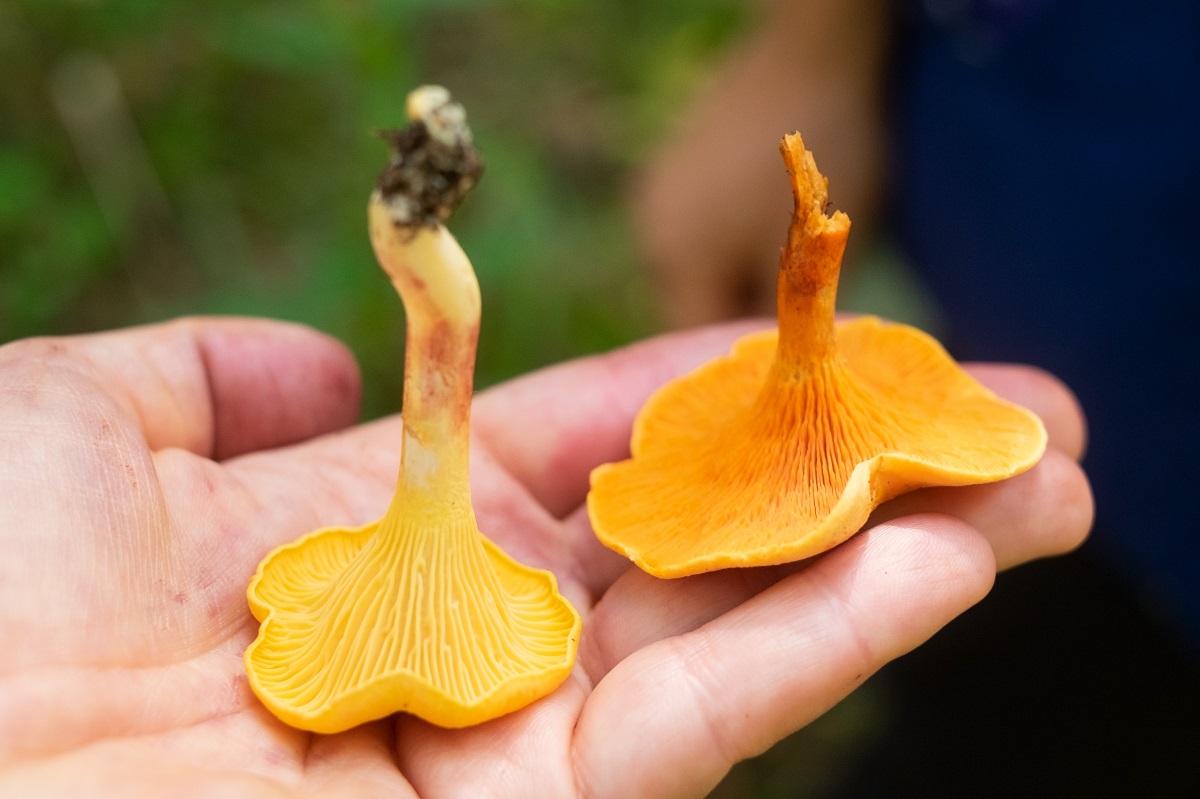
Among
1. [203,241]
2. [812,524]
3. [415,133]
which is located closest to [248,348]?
[415,133]

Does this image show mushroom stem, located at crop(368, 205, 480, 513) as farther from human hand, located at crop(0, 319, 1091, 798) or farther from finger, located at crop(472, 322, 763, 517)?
finger, located at crop(472, 322, 763, 517)

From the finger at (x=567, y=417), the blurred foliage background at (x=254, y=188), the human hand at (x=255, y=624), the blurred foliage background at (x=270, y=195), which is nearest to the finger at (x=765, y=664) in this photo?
the human hand at (x=255, y=624)

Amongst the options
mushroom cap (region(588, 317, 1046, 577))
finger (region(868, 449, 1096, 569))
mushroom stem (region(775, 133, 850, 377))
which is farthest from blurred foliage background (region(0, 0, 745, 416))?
finger (region(868, 449, 1096, 569))

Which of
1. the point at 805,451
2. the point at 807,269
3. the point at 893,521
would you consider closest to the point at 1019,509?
the point at 893,521

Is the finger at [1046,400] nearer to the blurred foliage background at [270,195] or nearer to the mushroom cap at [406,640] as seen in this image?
the mushroom cap at [406,640]

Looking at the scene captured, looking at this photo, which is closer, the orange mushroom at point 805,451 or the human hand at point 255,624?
the human hand at point 255,624

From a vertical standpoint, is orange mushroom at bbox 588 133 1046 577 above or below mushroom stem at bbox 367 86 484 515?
below
